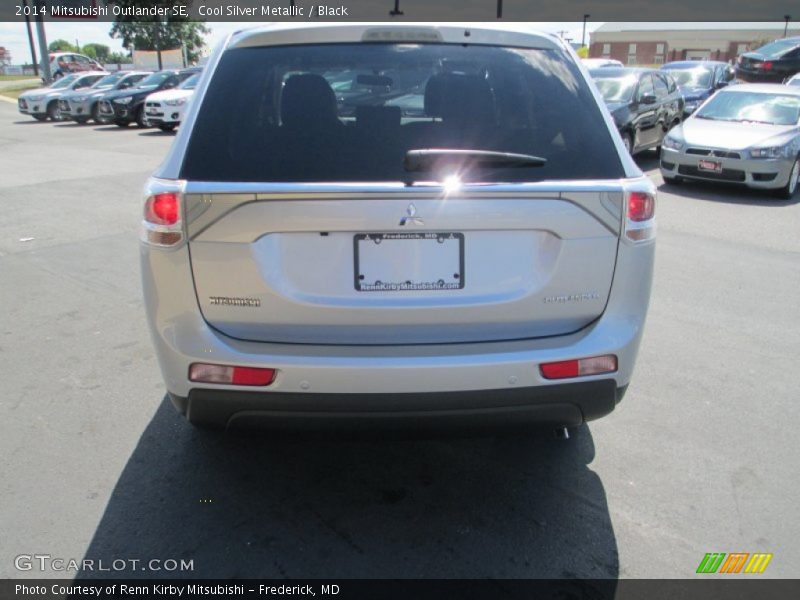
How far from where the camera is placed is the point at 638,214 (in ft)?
8.47

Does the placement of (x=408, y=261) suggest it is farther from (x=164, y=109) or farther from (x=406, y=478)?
(x=164, y=109)

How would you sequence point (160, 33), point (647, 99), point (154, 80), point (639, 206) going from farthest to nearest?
point (160, 33)
point (154, 80)
point (647, 99)
point (639, 206)

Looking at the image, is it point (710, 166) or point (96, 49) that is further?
point (96, 49)

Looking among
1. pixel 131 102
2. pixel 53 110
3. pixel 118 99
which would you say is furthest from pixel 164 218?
pixel 53 110

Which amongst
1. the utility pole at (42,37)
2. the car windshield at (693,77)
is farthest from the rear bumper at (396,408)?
the utility pole at (42,37)

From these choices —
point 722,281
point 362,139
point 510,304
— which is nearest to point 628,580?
point 510,304

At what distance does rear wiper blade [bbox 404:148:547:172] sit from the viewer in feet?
7.96

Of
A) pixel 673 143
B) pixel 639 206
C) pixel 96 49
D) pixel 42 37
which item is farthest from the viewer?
pixel 96 49

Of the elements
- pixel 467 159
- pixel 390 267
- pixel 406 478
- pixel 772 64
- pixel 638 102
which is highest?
pixel 467 159

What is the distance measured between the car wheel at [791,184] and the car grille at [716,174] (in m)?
0.63

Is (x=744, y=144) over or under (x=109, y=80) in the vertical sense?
over

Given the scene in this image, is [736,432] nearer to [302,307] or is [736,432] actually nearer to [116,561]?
[302,307]

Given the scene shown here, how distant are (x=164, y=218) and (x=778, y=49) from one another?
23664 mm

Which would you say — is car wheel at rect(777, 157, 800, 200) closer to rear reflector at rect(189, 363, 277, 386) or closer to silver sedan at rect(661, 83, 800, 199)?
silver sedan at rect(661, 83, 800, 199)
